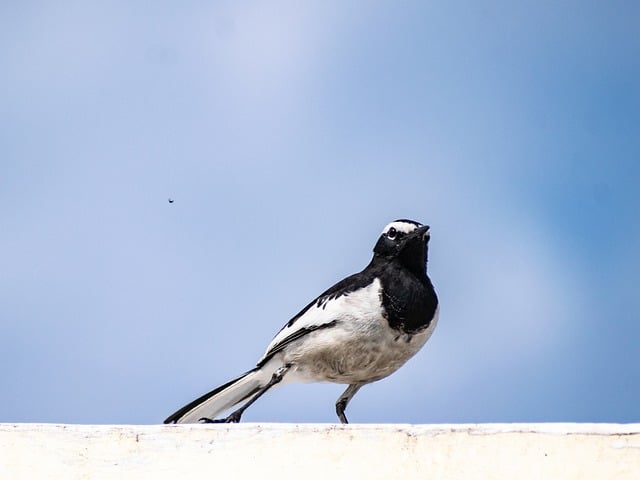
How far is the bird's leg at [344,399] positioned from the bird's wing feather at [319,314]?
63cm

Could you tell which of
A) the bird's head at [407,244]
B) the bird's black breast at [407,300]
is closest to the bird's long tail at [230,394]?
the bird's black breast at [407,300]

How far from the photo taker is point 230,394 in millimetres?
7906

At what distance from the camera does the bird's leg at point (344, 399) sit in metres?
7.99

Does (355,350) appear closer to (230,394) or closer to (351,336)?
(351,336)

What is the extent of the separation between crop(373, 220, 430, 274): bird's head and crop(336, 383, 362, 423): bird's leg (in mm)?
979

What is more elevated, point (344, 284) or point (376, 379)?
point (344, 284)
